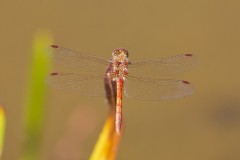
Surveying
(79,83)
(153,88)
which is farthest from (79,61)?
(153,88)

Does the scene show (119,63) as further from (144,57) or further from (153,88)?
(144,57)

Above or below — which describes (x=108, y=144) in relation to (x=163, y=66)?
below

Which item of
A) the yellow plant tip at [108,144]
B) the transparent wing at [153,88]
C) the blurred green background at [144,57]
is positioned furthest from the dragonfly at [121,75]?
the blurred green background at [144,57]

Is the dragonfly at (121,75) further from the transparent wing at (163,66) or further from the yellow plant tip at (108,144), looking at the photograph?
the yellow plant tip at (108,144)

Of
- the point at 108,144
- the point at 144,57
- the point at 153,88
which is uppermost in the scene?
the point at 144,57

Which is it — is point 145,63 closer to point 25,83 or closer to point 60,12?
point 25,83

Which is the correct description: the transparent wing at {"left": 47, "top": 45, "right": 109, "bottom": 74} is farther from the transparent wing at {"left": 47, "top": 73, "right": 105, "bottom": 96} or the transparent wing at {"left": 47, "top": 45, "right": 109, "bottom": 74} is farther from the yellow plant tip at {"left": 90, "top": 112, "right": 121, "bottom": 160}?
the yellow plant tip at {"left": 90, "top": 112, "right": 121, "bottom": 160}

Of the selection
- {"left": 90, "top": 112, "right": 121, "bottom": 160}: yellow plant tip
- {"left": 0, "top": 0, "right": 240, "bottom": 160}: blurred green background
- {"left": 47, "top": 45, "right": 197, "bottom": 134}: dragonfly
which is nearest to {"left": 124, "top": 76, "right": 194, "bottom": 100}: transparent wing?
{"left": 47, "top": 45, "right": 197, "bottom": 134}: dragonfly
